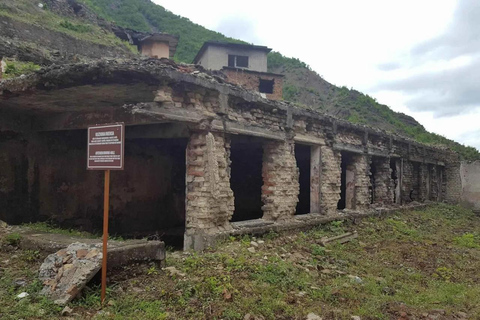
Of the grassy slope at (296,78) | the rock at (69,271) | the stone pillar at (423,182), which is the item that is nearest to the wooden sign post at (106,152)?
the rock at (69,271)

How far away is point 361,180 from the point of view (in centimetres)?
1220

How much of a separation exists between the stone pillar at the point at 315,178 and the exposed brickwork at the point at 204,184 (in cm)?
396

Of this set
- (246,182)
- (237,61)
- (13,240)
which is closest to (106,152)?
(13,240)

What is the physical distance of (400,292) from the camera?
571cm

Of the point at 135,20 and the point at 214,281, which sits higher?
the point at 135,20

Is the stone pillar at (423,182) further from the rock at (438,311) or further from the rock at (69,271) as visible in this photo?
the rock at (69,271)

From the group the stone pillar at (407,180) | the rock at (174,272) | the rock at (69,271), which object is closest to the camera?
the rock at (69,271)

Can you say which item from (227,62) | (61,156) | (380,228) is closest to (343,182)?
(380,228)

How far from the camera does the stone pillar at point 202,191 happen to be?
6.80 meters

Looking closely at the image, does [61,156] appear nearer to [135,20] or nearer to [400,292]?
[400,292]

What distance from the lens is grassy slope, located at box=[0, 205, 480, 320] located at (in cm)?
424

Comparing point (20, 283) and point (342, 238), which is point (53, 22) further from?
point (20, 283)

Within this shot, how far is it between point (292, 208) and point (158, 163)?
3689mm

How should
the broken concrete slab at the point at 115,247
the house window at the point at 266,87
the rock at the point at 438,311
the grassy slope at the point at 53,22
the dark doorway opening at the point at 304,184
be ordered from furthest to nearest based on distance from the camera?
the house window at the point at 266,87 < the grassy slope at the point at 53,22 < the dark doorway opening at the point at 304,184 < the rock at the point at 438,311 < the broken concrete slab at the point at 115,247
